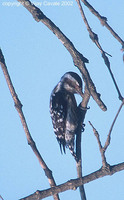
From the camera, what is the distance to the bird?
15.9 ft

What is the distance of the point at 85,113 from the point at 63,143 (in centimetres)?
132

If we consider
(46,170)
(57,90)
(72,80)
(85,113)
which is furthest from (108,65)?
(57,90)

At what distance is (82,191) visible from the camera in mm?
3336

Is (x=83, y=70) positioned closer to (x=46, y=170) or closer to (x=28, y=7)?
(x=28, y=7)

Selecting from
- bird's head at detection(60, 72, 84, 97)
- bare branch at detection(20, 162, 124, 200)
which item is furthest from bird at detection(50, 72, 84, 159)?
bare branch at detection(20, 162, 124, 200)

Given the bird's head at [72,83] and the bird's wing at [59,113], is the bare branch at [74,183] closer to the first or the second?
the bird's head at [72,83]

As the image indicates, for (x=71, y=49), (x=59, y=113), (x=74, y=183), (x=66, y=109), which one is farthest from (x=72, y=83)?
(x=74, y=183)

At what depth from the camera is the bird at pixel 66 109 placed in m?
4.86

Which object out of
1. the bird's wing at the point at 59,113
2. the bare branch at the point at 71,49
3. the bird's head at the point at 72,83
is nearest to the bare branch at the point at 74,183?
the bare branch at the point at 71,49

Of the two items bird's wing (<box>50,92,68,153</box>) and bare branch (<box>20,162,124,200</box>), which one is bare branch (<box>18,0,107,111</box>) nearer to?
bare branch (<box>20,162,124,200</box>)

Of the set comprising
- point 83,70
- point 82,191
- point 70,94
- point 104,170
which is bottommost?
point 82,191

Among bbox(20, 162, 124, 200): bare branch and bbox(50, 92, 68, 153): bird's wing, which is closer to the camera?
bbox(20, 162, 124, 200): bare branch

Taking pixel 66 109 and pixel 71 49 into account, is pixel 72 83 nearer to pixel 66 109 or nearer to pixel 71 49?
pixel 66 109

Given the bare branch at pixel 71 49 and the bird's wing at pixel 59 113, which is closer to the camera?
the bare branch at pixel 71 49
